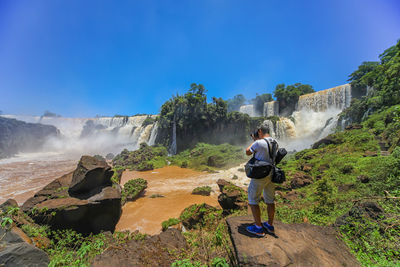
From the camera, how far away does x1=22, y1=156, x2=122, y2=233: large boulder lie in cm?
467

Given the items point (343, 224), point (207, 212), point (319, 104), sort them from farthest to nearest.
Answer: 1. point (319, 104)
2. point (207, 212)
3. point (343, 224)

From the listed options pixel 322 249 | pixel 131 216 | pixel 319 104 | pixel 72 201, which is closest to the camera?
pixel 322 249

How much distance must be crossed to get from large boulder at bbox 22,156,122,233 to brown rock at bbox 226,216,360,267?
517cm

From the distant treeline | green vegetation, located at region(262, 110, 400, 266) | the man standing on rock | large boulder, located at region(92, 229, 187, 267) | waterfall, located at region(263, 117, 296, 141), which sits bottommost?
large boulder, located at region(92, 229, 187, 267)

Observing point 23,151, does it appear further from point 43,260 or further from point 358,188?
point 358,188

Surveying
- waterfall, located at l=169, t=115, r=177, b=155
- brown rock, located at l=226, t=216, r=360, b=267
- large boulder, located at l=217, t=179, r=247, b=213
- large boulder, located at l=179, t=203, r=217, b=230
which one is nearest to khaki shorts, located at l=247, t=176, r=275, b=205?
brown rock, located at l=226, t=216, r=360, b=267

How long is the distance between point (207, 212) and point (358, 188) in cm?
538

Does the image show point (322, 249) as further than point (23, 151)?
No

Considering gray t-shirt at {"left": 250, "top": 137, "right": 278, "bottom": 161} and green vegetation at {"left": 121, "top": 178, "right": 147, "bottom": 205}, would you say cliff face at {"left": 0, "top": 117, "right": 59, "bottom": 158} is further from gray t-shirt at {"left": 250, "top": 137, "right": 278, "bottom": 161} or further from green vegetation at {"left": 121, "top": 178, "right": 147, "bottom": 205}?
gray t-shirt at {"left": 250, "top": 137, "right": 278, "bottom": 161}

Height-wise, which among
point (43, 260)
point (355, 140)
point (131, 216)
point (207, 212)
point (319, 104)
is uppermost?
point (319, 104)

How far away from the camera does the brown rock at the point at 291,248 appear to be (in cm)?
204

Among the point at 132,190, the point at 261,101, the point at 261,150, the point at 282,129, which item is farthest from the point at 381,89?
the point at 261,101

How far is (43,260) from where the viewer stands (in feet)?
9.43

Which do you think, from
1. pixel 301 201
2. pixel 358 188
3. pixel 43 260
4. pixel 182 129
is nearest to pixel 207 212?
pixel 301 201
